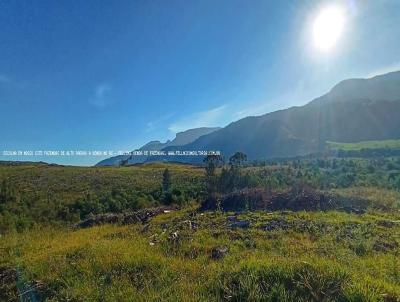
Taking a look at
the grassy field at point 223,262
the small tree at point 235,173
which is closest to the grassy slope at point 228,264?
the grassy field at point 223,262

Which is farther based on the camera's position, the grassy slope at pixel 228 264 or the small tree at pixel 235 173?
the small tree at pixel 235 173

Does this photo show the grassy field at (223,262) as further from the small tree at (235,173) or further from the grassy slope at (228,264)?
the small tree at (235,173)

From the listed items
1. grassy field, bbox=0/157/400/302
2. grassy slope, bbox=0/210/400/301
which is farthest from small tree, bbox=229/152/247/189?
grassy slope, bbox=0/210/400/301

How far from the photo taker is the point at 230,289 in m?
6.07

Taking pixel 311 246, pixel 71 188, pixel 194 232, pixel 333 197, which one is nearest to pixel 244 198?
pixel 333 197

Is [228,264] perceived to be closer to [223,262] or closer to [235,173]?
[223,262]

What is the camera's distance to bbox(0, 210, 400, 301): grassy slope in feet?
19.1

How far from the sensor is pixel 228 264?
24.3 ft

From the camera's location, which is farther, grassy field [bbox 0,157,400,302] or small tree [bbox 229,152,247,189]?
small tree [bbox 229,152,247,189]

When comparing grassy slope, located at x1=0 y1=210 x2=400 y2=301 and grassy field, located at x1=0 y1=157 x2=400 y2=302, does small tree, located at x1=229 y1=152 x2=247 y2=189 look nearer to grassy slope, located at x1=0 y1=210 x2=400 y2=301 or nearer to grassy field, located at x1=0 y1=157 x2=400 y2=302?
grassy field, located at x1=0 y1=157 x2=400 y2=302

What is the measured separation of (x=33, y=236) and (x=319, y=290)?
11.5 meters

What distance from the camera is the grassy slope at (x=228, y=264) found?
5.82 metres

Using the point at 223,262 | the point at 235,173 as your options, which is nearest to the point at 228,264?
the point at 223,262

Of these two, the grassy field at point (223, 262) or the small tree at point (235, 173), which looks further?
the small tree at point (235, 173)
